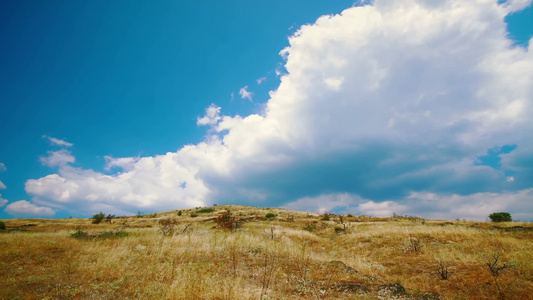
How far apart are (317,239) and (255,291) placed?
15822mm

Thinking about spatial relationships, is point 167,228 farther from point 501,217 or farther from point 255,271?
point 501,217

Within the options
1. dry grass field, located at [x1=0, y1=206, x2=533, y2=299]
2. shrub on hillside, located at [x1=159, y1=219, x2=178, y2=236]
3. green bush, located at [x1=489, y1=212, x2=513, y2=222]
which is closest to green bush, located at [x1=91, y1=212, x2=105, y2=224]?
shrub on hillside, located at [x1=159, y1=219, x2=178, y2=236]

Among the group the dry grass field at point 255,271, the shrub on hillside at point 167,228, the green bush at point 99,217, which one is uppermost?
the green bush at point 99,217

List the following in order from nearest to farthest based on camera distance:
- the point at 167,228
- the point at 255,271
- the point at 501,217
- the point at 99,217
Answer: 1. the point at 255,271
2. the point at 167,228
3. the point at 501,217
4. the point at 99,217

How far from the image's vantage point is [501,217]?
3003cm

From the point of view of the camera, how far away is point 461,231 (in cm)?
1820

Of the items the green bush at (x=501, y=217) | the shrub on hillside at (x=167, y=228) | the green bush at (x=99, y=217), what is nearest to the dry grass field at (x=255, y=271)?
the shrub on hillside at (x=167, y=228)

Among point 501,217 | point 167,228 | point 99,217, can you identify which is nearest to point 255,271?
point 167,228

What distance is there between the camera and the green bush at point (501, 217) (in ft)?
97.5

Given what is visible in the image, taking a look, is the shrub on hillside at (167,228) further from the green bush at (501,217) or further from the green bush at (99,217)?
the green bush at (501,217)

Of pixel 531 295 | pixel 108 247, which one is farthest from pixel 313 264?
pixel 108 247

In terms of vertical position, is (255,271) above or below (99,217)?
below

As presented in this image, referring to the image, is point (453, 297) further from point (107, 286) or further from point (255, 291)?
point (107, 286)

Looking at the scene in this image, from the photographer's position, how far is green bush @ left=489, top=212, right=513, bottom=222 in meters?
29.7
